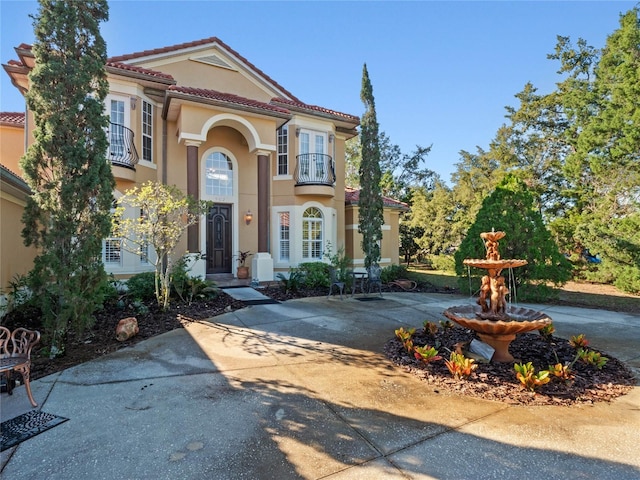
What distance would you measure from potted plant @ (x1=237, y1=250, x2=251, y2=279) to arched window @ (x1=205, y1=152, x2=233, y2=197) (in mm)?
2348

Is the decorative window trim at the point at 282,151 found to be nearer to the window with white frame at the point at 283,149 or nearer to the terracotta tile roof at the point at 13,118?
the window with white frame at the point at 283,149

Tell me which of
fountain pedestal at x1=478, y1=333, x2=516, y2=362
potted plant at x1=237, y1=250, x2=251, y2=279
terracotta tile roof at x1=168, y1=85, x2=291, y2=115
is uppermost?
terracotta tile roof at x1=168, y1=85, x2=291, y2=115

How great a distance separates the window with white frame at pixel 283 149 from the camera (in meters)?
13.8

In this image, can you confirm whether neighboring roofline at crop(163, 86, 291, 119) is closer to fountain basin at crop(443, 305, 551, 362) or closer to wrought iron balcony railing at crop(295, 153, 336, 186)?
wrought iron balcony railing at crop(295, 153, 336, 186)

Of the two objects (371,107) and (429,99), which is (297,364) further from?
(429,99)

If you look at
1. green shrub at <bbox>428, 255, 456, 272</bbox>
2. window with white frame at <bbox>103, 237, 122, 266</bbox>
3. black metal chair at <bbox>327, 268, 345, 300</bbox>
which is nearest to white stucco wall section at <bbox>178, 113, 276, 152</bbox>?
window with white frame at <bbox>103, 237, 122, 266</bbox>

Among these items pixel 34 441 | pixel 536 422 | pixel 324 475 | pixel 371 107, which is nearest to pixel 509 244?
pixel 371 107

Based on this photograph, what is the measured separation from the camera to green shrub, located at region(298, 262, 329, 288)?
11.4 metres

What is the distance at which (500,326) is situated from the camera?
4.43 meters

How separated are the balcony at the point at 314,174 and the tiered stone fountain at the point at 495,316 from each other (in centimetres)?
905

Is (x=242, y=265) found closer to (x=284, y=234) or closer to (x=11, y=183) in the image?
(x=284, y=234)

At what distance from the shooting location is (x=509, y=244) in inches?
380

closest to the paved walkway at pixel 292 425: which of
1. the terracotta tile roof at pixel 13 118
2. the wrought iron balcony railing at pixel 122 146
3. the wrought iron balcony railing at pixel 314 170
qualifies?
the wrought iron balcony railing at pixel 122 146

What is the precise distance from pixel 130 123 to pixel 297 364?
9.98 meters
